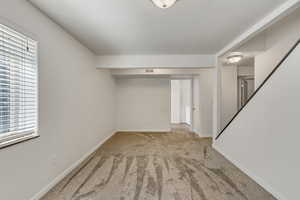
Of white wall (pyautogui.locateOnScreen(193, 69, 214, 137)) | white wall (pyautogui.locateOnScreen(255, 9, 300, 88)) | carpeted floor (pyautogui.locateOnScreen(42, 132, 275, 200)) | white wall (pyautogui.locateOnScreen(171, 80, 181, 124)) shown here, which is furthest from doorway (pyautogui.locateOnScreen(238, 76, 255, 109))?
white wall (pyautogui.locateOnScreen(171, 80, 181, 124))

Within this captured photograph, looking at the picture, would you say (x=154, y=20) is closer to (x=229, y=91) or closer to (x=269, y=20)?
(x=269, y=20)

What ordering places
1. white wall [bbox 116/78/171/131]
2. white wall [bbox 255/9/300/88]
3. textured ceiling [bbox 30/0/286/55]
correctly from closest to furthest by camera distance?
textured ceiling [bbox 30/0/286/55] → white wall [bbox 255/9/300/88] → white wall [bbox 116/78/171/131]

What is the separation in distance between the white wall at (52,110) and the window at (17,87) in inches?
3.6

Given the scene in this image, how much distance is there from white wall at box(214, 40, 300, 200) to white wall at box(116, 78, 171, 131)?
3771mm

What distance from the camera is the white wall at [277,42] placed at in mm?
3021

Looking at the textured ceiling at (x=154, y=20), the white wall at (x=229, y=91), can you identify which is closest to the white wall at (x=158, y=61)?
the textured ceiling at (x=154, y=20)

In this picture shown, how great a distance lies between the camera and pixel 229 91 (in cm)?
568

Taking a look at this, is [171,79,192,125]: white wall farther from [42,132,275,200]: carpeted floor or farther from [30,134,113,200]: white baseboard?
[30,134,113,200]: white baseboard

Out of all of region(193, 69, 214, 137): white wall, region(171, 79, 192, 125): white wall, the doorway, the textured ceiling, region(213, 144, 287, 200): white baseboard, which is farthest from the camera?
region(171, 79, 192, 125): white wall

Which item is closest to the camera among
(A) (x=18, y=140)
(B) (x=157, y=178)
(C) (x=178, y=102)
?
(A) (x=18, y=140)

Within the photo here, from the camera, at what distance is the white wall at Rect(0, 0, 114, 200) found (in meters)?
1.72

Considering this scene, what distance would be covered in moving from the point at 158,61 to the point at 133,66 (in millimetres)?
655

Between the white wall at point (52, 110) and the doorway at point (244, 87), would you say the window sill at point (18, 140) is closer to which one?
the white wall at point (52, 110)

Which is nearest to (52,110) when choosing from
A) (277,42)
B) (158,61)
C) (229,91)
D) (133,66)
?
(133,66)
